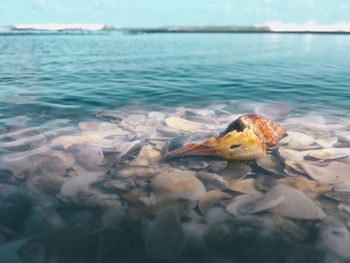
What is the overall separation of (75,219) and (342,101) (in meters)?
9.30

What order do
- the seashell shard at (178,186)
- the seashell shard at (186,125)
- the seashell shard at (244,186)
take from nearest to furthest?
the seashell shard at (178,186)
the seashell shard at (244,186)
the seashell shard at (186,125)

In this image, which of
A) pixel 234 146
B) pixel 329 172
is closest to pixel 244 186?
pixel 234 146

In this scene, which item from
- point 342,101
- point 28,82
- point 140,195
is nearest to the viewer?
point 140,195

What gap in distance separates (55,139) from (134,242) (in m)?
3.57

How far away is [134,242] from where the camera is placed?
346cm

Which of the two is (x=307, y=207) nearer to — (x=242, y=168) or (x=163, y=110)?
(x=242, y=168)

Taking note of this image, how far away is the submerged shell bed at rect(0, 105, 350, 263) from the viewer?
3365mm

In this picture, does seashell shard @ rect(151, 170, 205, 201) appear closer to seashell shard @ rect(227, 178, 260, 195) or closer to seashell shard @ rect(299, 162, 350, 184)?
seashell shard @ rect(227, 178, 260, 195)

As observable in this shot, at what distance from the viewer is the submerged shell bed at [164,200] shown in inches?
132

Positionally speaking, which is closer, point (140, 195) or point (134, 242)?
point (134, 242)

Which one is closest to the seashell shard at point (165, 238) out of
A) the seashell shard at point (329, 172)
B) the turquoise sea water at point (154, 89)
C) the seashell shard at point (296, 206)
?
the seashell shard at point (296, 206)

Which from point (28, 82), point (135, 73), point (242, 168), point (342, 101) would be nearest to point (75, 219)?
point (242, 168)

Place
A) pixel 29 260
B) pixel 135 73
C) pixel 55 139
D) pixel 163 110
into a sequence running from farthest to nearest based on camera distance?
pixel 135 73
pixel 163 110
pixel 55 139
pixel 29 260

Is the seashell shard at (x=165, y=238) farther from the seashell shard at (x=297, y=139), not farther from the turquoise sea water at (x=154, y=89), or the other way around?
the turquoise sea water at (x=154, y=89)
